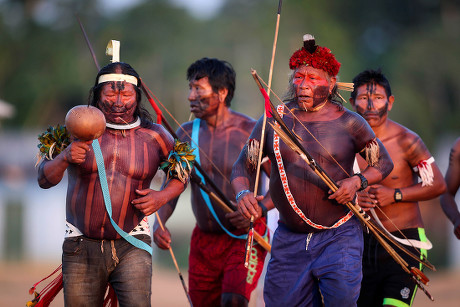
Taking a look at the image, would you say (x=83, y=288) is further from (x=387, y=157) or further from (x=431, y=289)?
(x=431, y=289)

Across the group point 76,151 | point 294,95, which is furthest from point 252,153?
point 76,151

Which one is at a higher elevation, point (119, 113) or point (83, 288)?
point (119, 113)

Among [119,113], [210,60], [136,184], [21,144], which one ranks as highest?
[21,144]

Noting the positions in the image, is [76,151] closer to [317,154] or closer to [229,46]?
[317,154]

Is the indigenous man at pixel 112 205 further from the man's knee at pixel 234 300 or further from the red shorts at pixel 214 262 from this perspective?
the red shorts at pixel 214 262

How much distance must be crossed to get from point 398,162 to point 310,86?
1.63 metres

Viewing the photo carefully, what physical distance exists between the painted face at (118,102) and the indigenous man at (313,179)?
988 mm

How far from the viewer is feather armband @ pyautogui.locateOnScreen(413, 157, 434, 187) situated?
7094 mm

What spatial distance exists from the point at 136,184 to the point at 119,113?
55 cm

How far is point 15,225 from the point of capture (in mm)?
26422

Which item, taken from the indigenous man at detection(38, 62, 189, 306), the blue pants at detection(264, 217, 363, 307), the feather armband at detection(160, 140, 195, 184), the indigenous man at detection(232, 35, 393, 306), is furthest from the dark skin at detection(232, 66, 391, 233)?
the indigenous man at detection(38, 62, 189, 306)

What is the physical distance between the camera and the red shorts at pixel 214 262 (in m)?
7.48

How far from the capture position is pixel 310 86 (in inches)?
239

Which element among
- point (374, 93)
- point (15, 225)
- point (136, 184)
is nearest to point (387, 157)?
point (374, 93)
